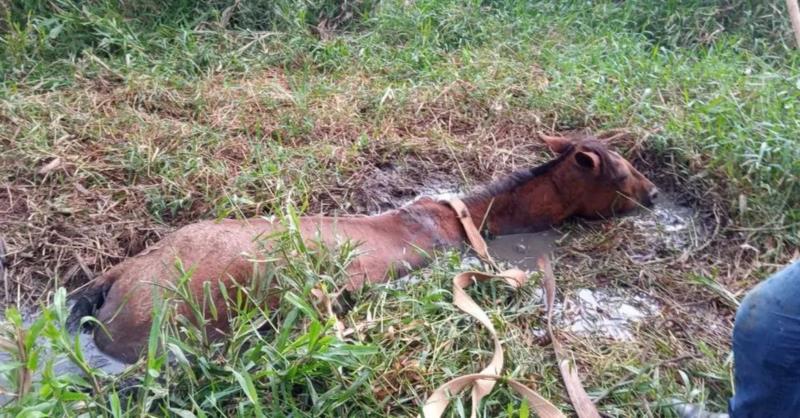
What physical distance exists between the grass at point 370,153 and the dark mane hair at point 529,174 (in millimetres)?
335

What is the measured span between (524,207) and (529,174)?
0.69 feet

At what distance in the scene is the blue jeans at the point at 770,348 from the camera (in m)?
2.31

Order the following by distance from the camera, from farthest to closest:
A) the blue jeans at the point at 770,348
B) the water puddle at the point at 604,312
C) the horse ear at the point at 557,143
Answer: the horse ear at the point at 557,143, the water puddle at the point at 604,312, the blue jeans at the point at 770,348

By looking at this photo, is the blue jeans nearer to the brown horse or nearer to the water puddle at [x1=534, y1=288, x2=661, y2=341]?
the water puddle at [x1=534, y1=288, x2=661, y2=341]

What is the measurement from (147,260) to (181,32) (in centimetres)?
325

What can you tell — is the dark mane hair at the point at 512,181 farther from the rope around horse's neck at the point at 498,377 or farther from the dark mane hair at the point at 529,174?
the rope around horse's neck at the point at 498,377

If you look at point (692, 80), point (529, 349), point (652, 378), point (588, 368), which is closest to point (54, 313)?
point (529, 349)

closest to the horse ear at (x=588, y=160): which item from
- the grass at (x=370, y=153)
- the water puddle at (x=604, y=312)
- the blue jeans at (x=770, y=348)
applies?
the grass at (x=370, y=153)

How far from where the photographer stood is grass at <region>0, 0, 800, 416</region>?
2.84 m

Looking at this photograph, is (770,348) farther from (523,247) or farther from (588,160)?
(588,160)

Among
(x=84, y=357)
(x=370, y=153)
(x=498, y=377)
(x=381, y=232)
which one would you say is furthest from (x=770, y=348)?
(x=370, y=153)

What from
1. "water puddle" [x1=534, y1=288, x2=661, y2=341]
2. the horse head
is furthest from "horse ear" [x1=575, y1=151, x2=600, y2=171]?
"water puddle" [x1=534, y1=288, x2=661, y2=341]

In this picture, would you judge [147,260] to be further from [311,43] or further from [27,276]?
[311,43]

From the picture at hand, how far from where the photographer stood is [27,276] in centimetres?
385
